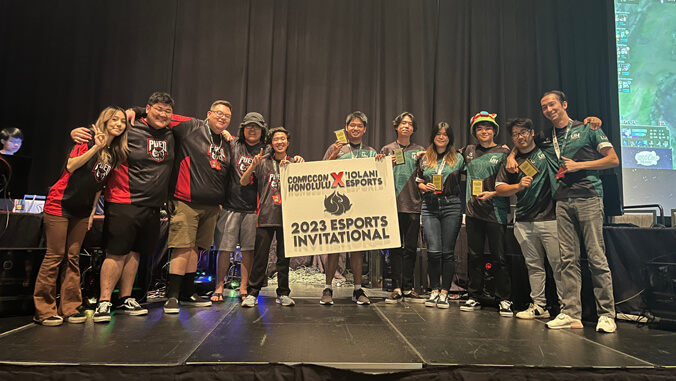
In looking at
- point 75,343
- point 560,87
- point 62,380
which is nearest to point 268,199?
point 75,343

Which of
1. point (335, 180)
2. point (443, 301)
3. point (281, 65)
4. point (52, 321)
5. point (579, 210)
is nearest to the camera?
point (52, 321)

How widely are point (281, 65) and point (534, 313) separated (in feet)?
17.9

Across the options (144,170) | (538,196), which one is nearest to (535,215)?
(538,196)

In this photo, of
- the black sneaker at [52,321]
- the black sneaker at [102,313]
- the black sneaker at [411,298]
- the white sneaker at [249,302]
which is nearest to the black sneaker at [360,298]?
the black sneaker at [411,298]

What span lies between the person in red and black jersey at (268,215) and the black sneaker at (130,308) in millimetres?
808

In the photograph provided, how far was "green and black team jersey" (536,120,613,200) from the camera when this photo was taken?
116 inches

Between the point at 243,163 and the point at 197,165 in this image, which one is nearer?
the point at 197,165

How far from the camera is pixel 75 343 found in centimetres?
215

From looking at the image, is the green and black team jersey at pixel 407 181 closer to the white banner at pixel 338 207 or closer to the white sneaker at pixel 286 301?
the white banner at pixel 338 207

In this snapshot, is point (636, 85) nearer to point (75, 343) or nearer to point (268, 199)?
point (268, 199)

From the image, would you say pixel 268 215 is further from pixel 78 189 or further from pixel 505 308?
pixel 505 308

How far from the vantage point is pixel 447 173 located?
372cm

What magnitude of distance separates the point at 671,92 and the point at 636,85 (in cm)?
51

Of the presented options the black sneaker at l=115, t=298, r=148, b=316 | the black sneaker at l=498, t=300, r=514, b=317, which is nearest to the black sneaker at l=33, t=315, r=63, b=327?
the black sneaker at l=115, t=298, r=148, b=316
